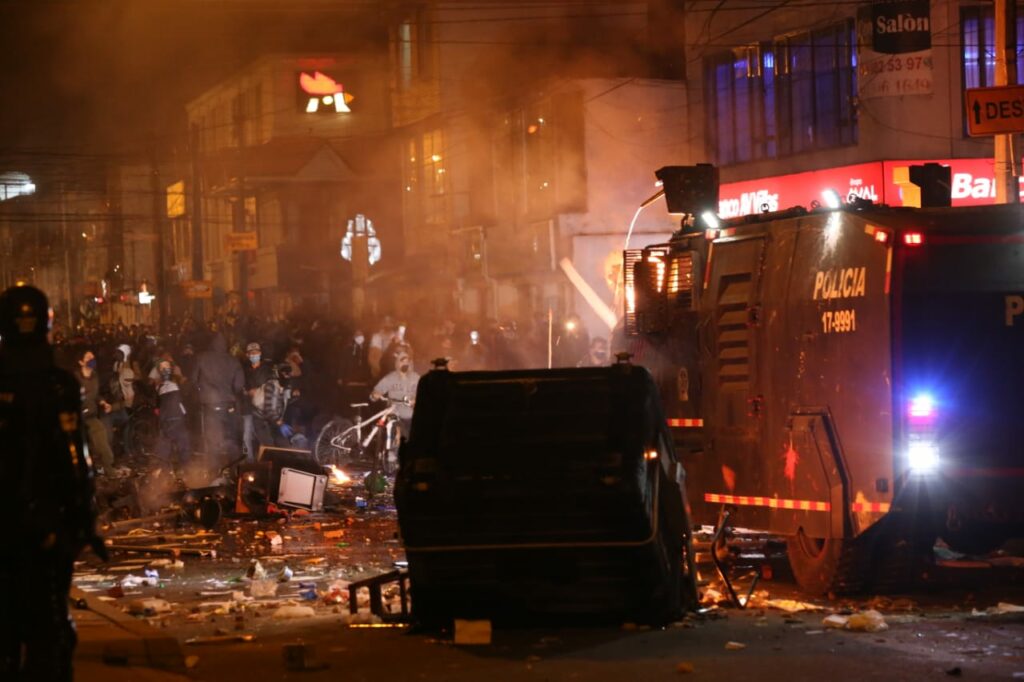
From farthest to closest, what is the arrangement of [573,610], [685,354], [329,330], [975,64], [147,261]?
[147,261], [329,330], [975,64], [685,354], [573,610]

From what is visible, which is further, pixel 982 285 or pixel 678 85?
pixel 678 85

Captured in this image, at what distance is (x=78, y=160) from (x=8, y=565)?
2636 inches

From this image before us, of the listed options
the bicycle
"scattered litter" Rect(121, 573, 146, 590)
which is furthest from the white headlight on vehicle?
the bicycle

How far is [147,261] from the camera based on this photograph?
82250 millimetres

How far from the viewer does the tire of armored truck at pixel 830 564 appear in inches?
392

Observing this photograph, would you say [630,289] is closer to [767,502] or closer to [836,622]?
[767,502]

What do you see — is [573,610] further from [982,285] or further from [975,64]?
[975,64]

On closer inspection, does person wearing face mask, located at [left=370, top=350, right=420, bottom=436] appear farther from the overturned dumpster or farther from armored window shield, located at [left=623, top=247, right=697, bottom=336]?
the overturned dumpster

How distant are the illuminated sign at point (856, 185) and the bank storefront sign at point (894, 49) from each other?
3.85 feet

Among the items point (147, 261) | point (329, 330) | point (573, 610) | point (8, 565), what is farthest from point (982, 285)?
point (147, 261)

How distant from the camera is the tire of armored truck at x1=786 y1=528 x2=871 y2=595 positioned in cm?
995

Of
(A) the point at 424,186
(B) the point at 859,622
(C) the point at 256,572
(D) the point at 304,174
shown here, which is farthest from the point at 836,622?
(D) the point at 304,174

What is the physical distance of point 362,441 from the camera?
815 inches

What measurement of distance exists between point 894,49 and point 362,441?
9660mm
